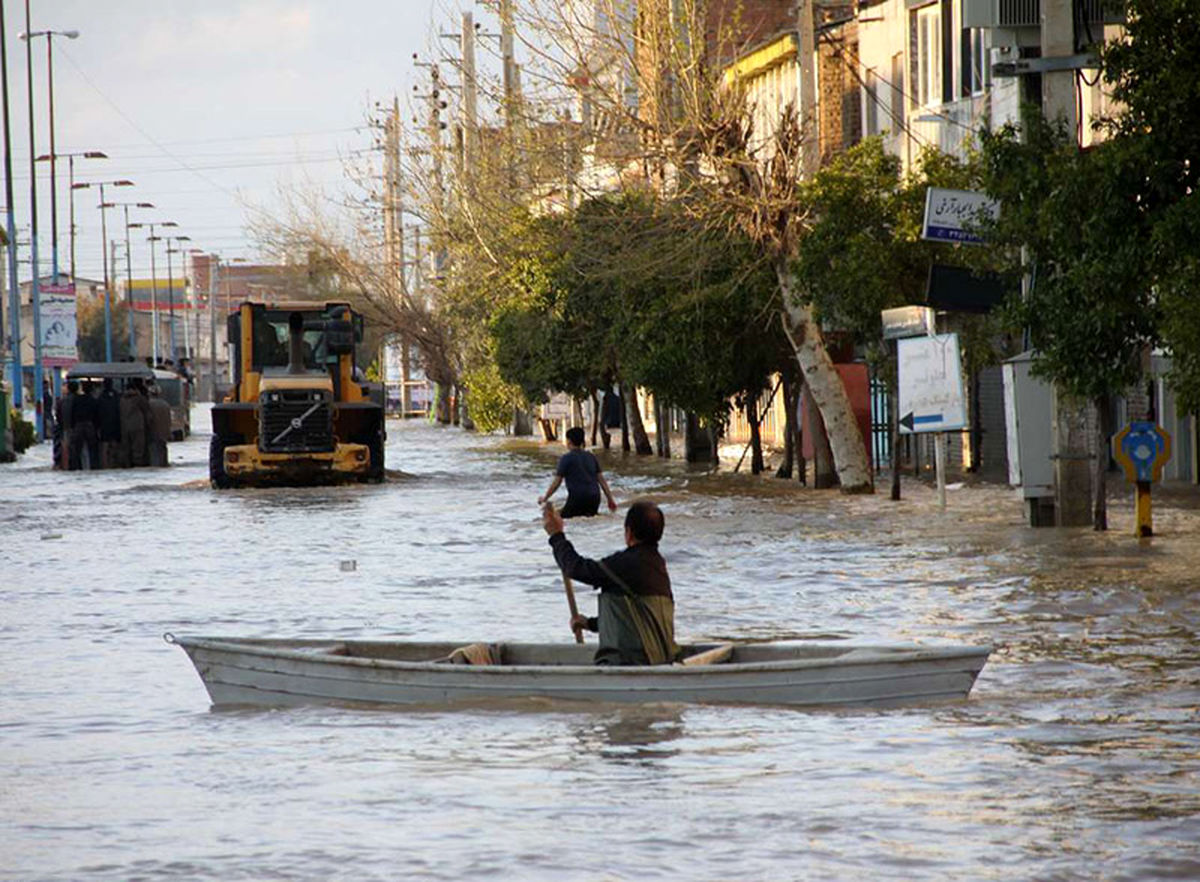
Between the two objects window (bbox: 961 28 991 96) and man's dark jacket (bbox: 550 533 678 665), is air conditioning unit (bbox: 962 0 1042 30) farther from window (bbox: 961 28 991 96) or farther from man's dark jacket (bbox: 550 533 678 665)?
man's dark jacket (bbox: 550 533 678 665)

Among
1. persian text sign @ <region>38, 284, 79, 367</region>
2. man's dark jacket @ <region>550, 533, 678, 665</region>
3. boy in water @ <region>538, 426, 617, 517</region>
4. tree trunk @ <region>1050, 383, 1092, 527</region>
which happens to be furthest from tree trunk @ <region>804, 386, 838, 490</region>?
persian text sign @ <region>38, 284, 79, 367</region>

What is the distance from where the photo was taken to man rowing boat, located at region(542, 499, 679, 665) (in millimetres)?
13250

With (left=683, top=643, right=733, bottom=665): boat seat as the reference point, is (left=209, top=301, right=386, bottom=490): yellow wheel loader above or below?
above

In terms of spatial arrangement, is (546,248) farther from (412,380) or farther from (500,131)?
(412,380)

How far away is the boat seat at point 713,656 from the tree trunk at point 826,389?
934 inches

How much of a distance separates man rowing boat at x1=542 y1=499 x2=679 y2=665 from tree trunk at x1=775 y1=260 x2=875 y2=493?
2398 centimetres

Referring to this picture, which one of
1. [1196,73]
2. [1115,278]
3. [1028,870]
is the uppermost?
[1196,73]

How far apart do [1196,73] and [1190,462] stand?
15.4 m

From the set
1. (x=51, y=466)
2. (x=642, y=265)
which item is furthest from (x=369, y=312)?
(x=642, y=265)

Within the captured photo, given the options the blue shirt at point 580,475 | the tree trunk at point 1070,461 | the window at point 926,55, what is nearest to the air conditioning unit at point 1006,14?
the tree trunk at point 1070,461

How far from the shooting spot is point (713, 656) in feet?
44.2

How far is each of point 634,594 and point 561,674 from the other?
0.67 metres

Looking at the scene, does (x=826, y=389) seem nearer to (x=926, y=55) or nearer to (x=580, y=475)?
(x=580, y=475)

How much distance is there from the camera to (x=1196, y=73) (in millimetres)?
21406
